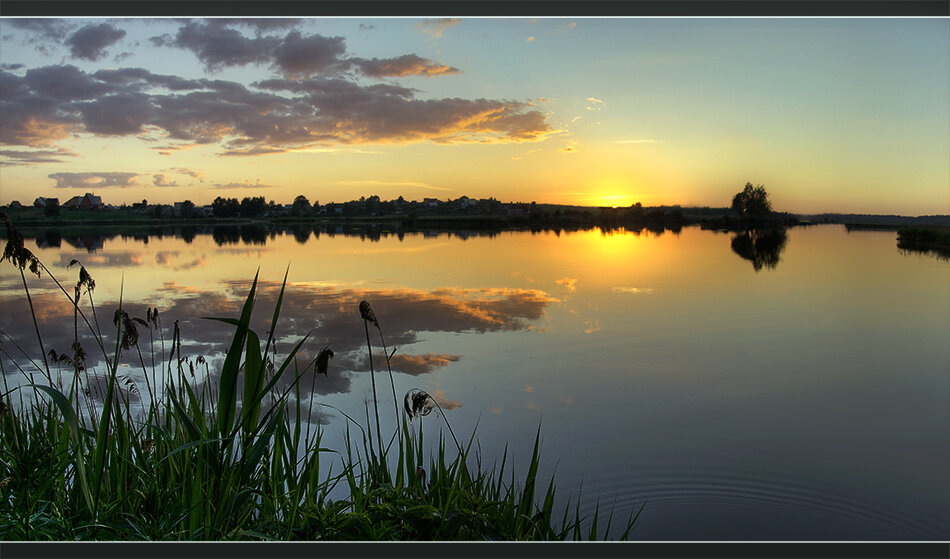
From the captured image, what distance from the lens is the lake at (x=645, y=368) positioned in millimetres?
3426

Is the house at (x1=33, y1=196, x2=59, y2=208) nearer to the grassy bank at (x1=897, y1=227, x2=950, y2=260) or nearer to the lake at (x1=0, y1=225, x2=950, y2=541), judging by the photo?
the lake at (x1=0, y1=225, x2=950, y2=541)

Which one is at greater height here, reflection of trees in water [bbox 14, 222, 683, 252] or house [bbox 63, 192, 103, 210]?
house [bbox 63, 192, 103, 210]

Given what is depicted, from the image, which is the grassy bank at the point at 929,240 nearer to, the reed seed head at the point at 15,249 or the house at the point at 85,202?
the house at the point at 85,202

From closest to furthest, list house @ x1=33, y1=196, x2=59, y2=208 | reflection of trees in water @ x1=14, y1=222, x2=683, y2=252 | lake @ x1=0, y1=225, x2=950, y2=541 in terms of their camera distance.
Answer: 1. house @ x1=33, y1=196, x2=59, y2=208
2. lake @ x1=0, y1=225, x2=950, y2=541
3. reflection of trees in water @ x1=14, y1=222, x2=683, y2=252

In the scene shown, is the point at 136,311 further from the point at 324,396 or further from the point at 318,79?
the point at 318,79

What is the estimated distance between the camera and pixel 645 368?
5.59 meters

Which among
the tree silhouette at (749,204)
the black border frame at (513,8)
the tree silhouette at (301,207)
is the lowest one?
the tree silhouette at (301,207)

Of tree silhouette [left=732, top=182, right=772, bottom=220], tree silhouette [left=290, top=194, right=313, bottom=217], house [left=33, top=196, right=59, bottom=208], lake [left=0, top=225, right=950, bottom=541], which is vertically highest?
tree silhouette [left=732, top=182, right=772, bottom=220]

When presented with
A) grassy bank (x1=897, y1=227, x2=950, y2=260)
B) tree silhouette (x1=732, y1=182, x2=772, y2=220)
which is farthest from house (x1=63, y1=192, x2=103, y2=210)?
tree silhouette (x1=732, y1=182, x2=772, y2=220)

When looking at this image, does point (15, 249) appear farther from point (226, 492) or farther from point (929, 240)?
point (929, 240)

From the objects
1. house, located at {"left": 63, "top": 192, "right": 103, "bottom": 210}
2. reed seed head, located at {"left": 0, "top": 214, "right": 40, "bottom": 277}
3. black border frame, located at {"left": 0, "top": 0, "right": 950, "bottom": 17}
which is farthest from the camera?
house, located at {"left": 63, "top": 192, "right": 103, "bottom": 210}

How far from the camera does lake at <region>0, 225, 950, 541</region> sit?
11.2 feet

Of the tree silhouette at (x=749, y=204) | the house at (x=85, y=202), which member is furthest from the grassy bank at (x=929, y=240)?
the house at (x=85, y=202)

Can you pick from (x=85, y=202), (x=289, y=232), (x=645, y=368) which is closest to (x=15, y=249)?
(x=85, y=202)
